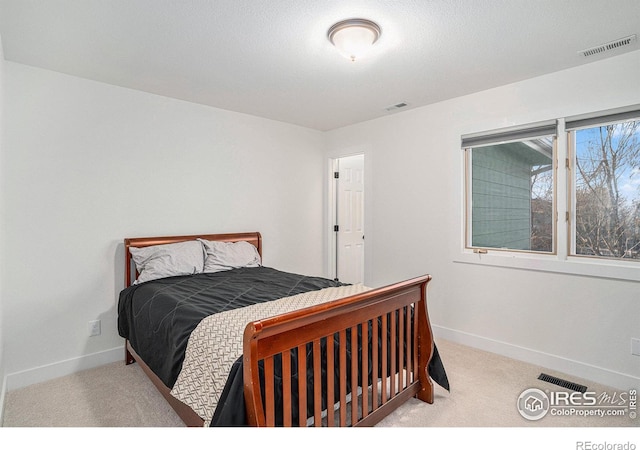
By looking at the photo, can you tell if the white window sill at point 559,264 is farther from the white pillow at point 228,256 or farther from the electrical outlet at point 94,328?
the electrical outlet at point 94,328

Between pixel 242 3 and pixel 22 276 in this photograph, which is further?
pixel 22 276

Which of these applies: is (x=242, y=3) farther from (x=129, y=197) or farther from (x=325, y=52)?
(x=129, y=197)

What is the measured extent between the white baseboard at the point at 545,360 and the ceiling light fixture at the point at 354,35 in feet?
8.71

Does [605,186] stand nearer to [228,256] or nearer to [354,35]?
[354,35]

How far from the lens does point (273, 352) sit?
56.2 inches

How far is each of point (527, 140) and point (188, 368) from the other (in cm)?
310

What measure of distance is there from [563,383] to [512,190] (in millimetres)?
1597

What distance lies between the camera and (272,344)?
142cm

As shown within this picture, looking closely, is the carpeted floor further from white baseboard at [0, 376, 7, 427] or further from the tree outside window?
the tree outside window

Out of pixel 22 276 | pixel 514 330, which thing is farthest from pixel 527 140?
pixel 22 276

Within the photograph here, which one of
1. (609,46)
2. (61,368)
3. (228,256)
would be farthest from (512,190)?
(61,368)

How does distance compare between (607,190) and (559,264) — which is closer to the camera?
(607,190)

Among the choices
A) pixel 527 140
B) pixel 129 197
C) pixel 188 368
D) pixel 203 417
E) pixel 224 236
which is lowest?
pixel 203 417

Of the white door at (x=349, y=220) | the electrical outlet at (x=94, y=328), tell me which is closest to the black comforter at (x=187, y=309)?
the electrical outlet at (x=94, y=328)
